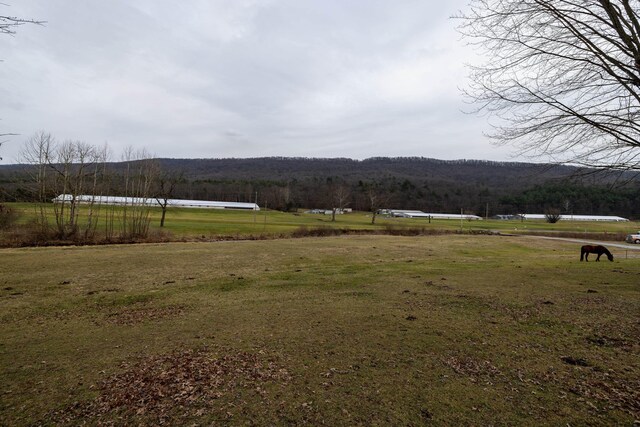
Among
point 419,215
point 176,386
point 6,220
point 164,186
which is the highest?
point 164,186

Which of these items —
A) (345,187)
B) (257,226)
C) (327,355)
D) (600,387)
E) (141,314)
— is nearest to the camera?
(600,387)

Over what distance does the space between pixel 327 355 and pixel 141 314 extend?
5.62 metres

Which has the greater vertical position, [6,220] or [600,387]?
[600,387]

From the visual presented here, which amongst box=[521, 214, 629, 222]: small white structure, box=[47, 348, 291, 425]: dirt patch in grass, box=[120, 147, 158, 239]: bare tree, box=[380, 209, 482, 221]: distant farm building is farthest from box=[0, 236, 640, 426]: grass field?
box=[521, 214, 629, 222]: small white structure

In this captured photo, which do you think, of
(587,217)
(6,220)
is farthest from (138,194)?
(587,217)

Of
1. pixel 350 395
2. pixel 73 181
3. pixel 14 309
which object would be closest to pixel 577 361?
pixel 350 395

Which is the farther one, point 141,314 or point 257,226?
point 257,226

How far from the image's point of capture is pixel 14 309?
9.81 meters

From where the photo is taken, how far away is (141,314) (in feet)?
30.3

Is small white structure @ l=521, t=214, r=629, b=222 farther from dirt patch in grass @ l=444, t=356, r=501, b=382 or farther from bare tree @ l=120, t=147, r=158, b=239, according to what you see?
dirt patch in grass @ l=444, t=356, r=501, b=382

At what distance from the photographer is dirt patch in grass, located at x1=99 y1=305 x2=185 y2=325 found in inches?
339

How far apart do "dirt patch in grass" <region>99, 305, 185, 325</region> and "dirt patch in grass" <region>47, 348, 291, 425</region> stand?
3.07 metres

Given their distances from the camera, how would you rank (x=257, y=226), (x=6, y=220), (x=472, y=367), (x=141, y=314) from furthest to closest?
(x=257, y=226) < (x=6, y=220) < (x=141, y=314) < (x=472, y=367)

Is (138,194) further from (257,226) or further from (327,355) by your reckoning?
(327,355)
